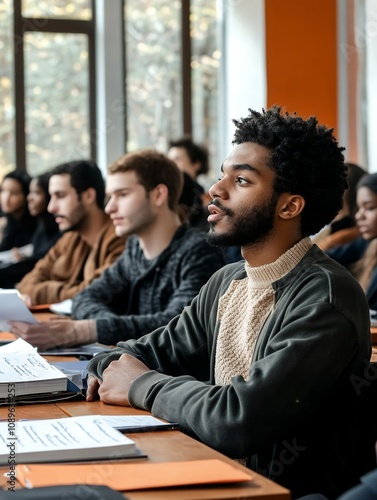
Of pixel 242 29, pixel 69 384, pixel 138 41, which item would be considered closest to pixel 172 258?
pixel 69 384

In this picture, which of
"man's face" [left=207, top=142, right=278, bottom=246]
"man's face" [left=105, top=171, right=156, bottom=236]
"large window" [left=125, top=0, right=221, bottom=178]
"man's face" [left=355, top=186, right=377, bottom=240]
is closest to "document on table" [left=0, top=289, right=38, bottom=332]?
"man's face" [left=105, top=171, right=156, bottom=236]

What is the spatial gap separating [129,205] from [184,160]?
3.66m

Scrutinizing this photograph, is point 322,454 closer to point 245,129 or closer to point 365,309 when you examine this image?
point 365,309

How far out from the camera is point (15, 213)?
7352 mm

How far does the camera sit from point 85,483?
1359mm

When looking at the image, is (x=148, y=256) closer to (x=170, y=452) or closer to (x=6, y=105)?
(x=170, y=452)

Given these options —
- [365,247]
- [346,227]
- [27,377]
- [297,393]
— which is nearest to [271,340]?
[297,393]

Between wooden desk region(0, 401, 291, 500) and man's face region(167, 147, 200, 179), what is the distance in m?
5.31

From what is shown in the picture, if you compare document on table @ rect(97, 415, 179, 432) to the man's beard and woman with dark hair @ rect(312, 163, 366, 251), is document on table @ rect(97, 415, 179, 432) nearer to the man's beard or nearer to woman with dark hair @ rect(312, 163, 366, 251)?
the man's beard

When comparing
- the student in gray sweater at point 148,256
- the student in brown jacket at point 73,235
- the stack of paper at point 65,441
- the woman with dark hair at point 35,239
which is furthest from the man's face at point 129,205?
the woman with dark hair at point 35,239

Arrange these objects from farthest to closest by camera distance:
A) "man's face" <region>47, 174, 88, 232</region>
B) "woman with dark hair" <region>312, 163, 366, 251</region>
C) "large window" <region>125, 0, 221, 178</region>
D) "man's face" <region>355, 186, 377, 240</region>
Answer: "large window" <region>125, 0, 221, 178</region>
"woman with dark hair" <region>312, 163, 366, 251</region>
"man's face" <region>47, 174, 88, 232</region>
"man's face" <region>355, 186, 377, 240</region>

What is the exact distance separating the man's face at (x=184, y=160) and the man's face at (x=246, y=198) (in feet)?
17.1

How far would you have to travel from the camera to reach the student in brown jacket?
4602 millimetres

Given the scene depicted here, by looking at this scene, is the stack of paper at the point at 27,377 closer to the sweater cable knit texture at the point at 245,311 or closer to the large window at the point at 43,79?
the sweater cable knit texture at the point at 245,311
